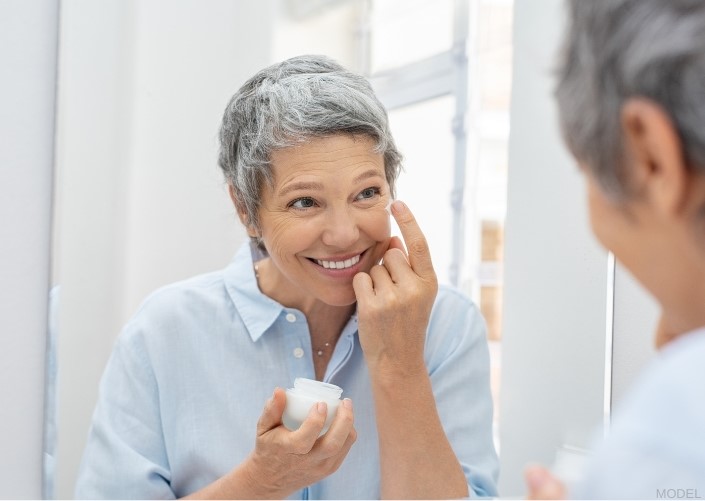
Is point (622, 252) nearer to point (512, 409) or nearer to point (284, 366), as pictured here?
point (284, 366)

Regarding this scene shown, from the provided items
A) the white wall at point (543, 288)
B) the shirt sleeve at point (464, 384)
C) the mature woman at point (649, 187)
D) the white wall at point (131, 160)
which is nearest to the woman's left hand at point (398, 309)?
the shirt sleeve at point (464, 384)

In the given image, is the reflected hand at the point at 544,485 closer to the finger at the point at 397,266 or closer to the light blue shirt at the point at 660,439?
the light blue shirt at the point at 660,439

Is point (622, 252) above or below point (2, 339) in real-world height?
above

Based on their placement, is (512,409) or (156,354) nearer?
(156,354)

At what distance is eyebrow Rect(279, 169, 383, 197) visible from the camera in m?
1.04

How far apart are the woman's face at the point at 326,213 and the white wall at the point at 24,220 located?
42 centimetres

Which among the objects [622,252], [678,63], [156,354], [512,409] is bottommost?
[512,409]

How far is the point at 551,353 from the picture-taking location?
1.29 meters

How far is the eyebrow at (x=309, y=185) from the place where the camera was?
3.40 ft

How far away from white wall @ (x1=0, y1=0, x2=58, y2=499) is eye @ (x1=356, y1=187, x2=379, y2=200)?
0.54 metres

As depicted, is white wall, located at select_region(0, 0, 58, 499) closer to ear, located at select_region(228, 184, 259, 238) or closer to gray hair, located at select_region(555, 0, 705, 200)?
ear, located at select_region(228, 184, 259, 238)

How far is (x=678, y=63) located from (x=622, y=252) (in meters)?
0.12

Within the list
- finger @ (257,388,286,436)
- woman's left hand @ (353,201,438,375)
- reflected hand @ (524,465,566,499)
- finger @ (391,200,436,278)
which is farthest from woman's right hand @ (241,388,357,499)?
reflected hand @ (524,465,566,499)

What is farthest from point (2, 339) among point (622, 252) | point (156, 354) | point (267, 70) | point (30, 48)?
point (622, 252)
